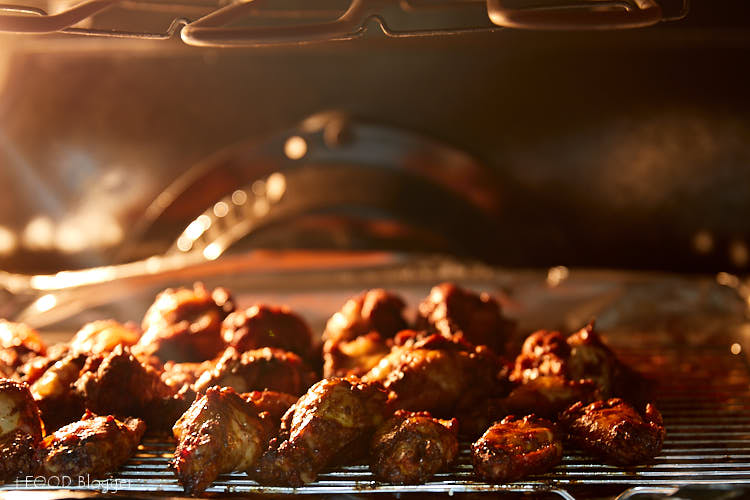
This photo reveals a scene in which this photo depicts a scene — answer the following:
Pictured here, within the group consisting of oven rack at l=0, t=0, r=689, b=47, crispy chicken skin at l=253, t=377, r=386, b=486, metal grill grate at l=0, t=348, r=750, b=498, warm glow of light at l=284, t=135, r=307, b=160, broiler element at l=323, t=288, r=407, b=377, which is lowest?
metal grill grate at l=0, t=348, r=750, b=498

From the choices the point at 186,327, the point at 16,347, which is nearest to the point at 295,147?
the point at 186,327

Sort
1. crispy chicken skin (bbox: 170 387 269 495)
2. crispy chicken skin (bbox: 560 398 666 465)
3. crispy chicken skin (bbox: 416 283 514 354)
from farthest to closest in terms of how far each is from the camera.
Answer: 1. crispy chicken skin (bbox: 416 283 514 354)
2. crispy chicken skin (bbox: 560 398 666 465)
3. crispy chicken skin (bbox: 170 387 269 495)

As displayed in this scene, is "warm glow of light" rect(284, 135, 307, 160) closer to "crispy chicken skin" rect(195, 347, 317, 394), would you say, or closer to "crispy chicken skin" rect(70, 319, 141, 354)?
"crispy chicken skin" rect(70, 319, 141, 354)

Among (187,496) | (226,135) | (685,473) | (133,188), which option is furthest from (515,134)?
(187,496)

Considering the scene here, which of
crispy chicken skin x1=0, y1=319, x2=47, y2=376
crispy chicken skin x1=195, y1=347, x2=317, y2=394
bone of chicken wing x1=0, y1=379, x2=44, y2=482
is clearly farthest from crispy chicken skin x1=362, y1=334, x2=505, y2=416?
crispy chicken skin x1=0, y1=319, x2=47, y2=376

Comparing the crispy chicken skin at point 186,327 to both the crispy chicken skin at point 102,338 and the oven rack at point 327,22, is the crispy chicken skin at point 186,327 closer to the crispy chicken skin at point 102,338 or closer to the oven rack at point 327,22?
the crispy chicken skin at point 102,338

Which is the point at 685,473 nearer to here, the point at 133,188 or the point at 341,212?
the point at 341,212

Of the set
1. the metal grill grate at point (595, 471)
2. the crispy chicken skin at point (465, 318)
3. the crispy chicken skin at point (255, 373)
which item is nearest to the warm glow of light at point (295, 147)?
the crispy chicken skin at point (465, 318)
